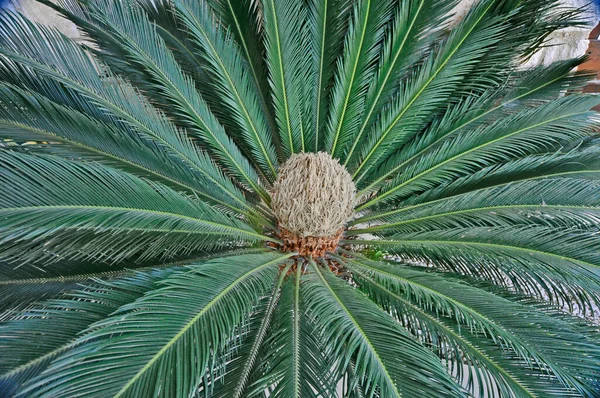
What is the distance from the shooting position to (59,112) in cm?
124

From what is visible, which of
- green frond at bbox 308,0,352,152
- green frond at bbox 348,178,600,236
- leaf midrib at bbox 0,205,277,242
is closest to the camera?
leaf midrib at bbox 0,205,277,242

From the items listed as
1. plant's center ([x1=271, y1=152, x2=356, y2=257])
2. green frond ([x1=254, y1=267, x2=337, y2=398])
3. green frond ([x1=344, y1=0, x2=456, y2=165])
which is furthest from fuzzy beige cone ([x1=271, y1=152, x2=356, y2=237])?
green frond ([x1=344, y1=0, x2=456, y2=165])

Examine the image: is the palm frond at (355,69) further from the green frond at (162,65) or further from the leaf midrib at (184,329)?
the leaf midrib at (184,329)

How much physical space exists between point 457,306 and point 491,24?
1165 millimetres

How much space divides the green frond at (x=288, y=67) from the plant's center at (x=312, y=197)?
1.26 ft

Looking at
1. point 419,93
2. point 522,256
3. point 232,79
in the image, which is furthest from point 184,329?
point 419,93

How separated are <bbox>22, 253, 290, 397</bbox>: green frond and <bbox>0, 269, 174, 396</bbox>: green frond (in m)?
0.05

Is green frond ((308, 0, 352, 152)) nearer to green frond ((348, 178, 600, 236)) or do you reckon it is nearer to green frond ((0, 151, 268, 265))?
green frond ((348, 178, 600, 236))

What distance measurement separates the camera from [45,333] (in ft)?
3.15

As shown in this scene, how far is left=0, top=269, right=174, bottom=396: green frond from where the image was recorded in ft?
3.05

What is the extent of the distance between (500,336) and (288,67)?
4.31ft

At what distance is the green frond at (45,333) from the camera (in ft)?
3.05

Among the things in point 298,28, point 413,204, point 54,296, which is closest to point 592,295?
point 413,204

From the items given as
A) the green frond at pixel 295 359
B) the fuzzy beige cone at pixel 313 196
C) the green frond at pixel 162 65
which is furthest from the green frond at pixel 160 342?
the green frond at pixel 162 65
